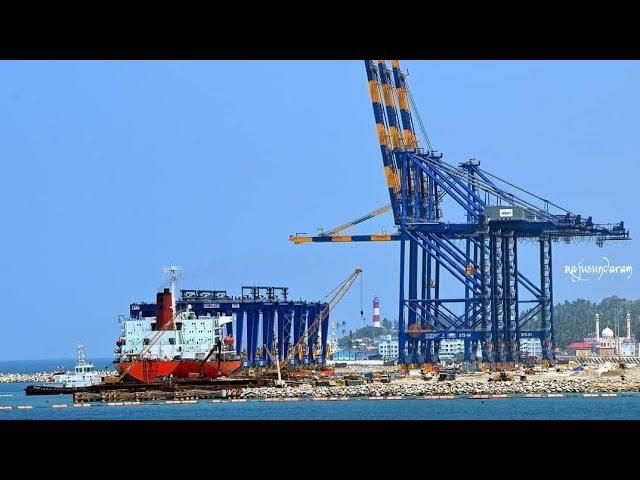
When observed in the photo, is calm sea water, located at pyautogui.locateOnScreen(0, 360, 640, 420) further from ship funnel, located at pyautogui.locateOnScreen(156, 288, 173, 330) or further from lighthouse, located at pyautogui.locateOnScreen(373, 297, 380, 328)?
lighthouse, located at pyautogui.locateOnScreen(373, 297, 380, 328)

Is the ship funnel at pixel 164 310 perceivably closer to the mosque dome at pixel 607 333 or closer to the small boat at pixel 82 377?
the small boat at pixel 82 377

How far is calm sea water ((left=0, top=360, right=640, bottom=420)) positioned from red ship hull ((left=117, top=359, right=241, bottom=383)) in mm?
5229

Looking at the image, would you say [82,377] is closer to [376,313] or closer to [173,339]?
[173,339]

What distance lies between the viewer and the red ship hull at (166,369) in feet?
174

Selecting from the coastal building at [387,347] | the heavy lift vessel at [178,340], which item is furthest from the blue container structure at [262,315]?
the coastal building at [387,347]

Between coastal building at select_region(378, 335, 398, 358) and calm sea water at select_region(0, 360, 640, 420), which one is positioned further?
coastal building at select_region(378, 335, 398, 358)

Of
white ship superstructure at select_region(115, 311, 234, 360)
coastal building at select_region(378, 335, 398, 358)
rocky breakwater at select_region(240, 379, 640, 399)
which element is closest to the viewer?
rocky breakwater at select_region(240, 379, 640, 399)

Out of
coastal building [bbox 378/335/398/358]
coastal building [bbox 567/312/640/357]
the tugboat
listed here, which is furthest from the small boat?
coastal building [bbox 378/335/398/358]

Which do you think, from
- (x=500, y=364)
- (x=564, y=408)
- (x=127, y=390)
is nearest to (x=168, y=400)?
(x=127, y=390)

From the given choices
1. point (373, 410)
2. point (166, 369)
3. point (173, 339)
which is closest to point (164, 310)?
point (173, 339)

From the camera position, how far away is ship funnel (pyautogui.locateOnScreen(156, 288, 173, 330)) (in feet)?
180

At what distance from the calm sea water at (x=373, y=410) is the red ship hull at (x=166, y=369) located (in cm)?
523

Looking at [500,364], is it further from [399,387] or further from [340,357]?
[340,357]
